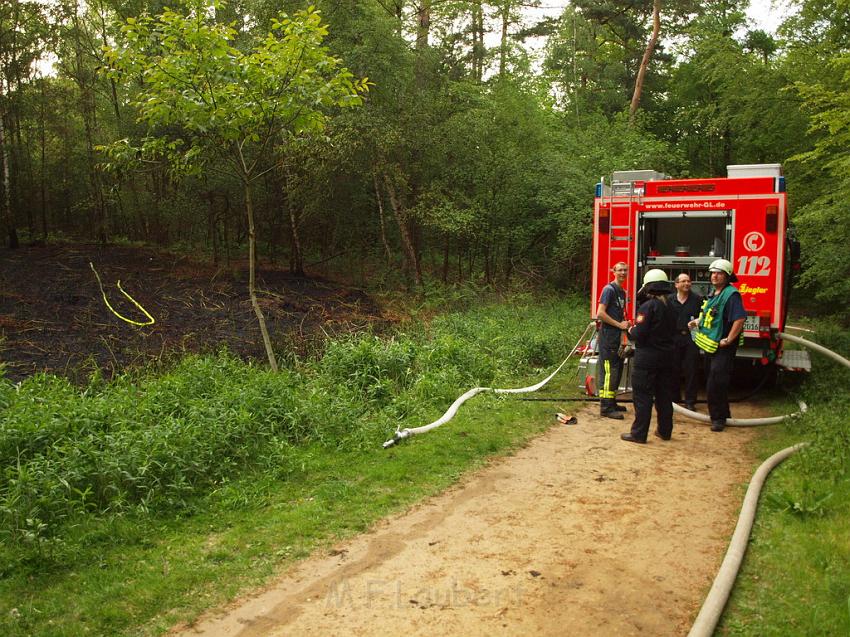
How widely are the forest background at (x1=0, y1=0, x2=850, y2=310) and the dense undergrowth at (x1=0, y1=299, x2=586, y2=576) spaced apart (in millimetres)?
6026

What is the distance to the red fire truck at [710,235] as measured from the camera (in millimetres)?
8891

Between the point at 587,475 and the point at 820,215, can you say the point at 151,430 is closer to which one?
the point at 587,475

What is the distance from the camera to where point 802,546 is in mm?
4398

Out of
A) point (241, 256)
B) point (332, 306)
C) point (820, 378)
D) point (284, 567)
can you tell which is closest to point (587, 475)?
point (284, 567)

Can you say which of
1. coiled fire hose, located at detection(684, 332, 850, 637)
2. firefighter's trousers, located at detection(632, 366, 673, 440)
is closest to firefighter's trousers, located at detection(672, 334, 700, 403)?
firefighter's trousers, located at detection(632, 366, 673, 440)

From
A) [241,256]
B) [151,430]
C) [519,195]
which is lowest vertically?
[151,430]

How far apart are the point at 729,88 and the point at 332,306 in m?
12.4

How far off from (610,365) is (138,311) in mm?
10101

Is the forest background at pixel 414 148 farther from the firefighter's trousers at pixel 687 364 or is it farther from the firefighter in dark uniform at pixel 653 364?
the firefighter in dark uniform at pixel 653 364

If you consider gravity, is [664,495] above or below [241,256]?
below

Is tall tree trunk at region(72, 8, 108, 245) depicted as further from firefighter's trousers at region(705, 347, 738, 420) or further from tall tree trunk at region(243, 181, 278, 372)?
firefighter's trousers at region(705, 347, 738, 420)

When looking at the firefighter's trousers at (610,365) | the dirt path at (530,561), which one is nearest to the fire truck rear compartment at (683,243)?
the firefighter's trousers at (610,365)

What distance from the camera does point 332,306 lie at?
16.5 m

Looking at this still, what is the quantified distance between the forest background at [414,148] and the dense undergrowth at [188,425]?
19.8 ft
